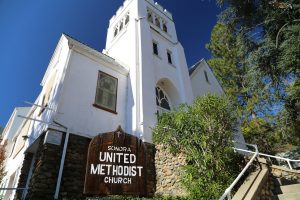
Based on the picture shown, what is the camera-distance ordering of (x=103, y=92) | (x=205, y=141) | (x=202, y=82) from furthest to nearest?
(x=202, y=82) < (x=103, y=92) < (x=205, y=141)

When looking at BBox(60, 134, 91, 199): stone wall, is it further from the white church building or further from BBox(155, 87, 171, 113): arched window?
BBox(155, 87, 171, 113): arched window

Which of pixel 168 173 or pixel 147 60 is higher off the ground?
pixel 147 60

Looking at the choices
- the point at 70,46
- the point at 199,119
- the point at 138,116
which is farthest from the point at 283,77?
the point at 70,46

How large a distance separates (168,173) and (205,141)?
247cm

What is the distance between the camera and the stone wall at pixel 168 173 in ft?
27.3

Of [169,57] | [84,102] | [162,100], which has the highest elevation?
[169,57]

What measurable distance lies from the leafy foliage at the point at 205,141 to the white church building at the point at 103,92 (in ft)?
6.66

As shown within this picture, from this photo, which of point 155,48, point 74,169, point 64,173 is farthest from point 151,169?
point 155,48

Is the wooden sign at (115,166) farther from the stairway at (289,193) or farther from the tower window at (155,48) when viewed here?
the tower window at (155,48)

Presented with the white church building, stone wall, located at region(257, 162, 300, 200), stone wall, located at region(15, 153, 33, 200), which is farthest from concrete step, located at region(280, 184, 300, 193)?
stone wall, located at region(15, 153, 33, 200)

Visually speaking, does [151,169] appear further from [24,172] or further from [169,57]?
[169,57]

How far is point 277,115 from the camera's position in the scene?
7.84 m

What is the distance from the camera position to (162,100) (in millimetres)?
13133

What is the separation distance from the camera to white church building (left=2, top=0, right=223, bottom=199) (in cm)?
862
